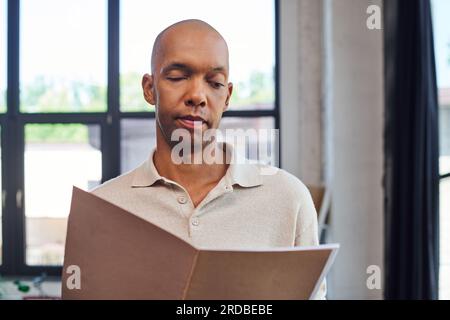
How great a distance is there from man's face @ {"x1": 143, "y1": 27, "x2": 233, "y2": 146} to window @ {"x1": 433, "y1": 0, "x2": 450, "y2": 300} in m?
1.66

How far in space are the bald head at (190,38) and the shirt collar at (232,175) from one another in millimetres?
187

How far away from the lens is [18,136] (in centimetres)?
400

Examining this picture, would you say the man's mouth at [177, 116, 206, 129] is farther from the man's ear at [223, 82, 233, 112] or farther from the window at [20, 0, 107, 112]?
the window at [20, 0, 107, 112]

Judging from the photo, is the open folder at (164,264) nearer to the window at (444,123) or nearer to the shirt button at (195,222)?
the shirt button at (195,222)

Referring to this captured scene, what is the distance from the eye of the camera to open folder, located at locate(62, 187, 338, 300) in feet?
2.52

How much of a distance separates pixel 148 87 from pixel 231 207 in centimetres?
23

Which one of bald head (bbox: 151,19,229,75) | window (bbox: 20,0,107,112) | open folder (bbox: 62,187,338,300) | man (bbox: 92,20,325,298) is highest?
window (bbox: 20,0,107,112)

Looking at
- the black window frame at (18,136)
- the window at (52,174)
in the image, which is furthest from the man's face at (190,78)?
the window at (52,174)

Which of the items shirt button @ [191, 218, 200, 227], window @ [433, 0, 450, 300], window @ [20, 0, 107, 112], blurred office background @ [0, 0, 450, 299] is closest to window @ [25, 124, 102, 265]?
blurred office background @ [0, 0, 450, 299]

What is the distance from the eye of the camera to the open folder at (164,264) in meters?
0.77

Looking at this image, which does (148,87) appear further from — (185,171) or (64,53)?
(64,53)

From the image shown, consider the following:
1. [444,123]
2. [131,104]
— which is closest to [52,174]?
[131,104]
